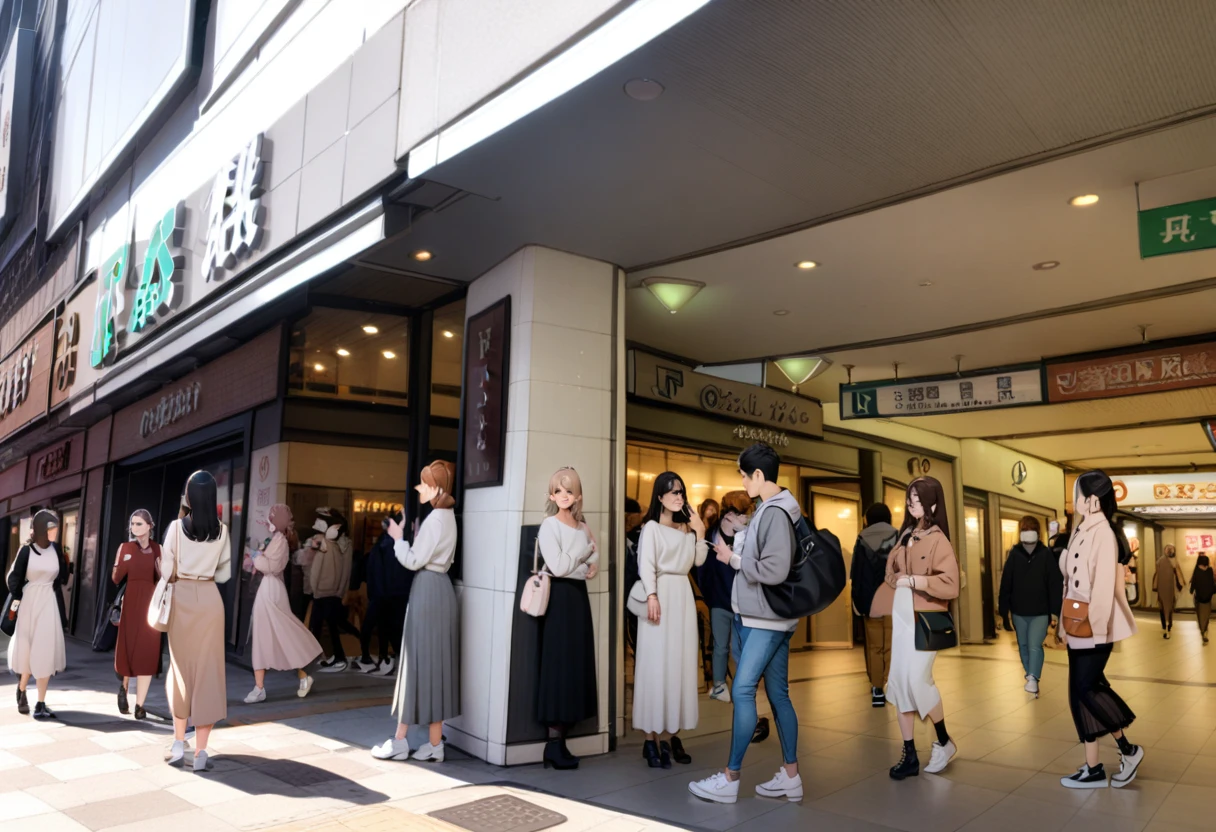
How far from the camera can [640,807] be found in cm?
451

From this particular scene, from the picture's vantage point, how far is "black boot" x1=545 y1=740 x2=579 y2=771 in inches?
208

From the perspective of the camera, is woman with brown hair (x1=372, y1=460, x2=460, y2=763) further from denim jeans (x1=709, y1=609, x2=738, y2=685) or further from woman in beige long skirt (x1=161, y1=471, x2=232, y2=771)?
denim jeans (x1=709, y1=609, x2=738, y2=685)

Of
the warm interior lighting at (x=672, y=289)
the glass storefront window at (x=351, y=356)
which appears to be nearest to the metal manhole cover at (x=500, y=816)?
the warm interior lighting at (x=672, y=289)

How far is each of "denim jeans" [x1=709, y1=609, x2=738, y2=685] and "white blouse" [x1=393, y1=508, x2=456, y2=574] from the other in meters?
3.12

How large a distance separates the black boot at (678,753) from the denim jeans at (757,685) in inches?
34.2

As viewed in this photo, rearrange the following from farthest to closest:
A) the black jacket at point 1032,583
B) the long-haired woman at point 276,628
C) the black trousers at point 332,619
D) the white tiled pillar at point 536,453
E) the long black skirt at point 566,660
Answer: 1. the black trousers at point 332,619
2. the black jacket at point 1032,583
3. the long-haired woman at point 276,628
4. the white tiled pillar at point 536,453
5. the long black skirt at point 566,660

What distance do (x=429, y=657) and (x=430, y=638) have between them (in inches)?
4.6

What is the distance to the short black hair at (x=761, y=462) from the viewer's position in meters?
4.76

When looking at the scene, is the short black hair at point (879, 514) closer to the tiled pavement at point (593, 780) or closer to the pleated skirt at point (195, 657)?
the tiled pavement at point (593, 780)

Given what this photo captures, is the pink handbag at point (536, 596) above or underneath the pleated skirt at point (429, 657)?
above

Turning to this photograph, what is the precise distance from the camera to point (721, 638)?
7867 mm

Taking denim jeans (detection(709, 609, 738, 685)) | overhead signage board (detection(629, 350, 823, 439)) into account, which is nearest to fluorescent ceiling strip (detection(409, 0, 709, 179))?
overhead signage board (detection(629, 350, 823, 439))

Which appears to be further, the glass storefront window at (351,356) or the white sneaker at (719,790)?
the glass storefront window at (351,356)

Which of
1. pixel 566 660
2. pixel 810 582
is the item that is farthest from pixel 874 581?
pixel 566 660
